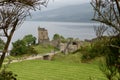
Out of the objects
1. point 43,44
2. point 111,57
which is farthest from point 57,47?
point 111,57

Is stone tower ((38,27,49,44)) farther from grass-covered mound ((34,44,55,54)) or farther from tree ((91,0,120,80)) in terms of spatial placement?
tree ((91,0,120,80))

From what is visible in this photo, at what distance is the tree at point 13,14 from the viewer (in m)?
5.17

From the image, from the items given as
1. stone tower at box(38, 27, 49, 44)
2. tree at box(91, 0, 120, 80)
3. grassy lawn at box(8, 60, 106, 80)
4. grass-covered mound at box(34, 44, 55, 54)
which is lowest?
grass-covered mound at box(34, 44, 55, 54)

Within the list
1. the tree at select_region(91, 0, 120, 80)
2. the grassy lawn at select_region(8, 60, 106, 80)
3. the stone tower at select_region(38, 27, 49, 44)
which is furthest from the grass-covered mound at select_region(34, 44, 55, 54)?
the tree at select_region(91, 0, 120, 80)

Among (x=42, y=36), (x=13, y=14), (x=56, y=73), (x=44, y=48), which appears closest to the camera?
(x=13, y=14)

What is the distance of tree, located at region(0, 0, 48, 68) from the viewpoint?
5174 mm

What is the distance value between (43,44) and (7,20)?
2208 inches

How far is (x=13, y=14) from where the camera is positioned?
17.5 feet

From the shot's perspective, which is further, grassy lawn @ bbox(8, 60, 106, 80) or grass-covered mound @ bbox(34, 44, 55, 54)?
grass-covered mound @ bbox(34, 44, 55, 54)

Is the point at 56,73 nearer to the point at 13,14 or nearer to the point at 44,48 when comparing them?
the point at 13,14

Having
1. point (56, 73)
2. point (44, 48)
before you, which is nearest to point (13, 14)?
point (56, 73)

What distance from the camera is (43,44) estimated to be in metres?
61.3

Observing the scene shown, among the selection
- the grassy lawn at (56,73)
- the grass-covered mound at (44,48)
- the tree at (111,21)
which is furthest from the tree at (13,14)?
the grass-covered mound at (44,48)

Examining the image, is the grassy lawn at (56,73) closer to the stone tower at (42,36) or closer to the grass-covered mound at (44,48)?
the grass-covered mound at (44,48)
